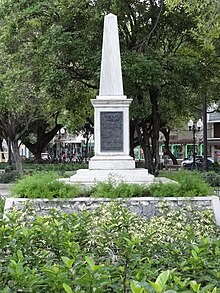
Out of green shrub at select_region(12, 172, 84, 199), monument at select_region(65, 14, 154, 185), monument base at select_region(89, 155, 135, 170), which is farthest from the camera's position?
monument base at select_region(89, 155, 135, 170)

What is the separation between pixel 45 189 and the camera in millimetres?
10883

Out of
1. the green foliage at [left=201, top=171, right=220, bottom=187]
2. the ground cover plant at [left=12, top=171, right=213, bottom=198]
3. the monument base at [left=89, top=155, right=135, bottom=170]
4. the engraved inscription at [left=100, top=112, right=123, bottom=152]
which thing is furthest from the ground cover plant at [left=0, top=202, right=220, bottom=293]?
the green foliage at [left=201, top=171, right=220, bottom=187]

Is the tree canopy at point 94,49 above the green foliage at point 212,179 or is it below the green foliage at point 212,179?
above

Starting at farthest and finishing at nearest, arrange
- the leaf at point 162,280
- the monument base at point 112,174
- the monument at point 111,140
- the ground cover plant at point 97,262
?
the monument at point 111,140 → the monument base at point 112,174 → the ground cover plant at point 97,262 → the leaf at point 162,280

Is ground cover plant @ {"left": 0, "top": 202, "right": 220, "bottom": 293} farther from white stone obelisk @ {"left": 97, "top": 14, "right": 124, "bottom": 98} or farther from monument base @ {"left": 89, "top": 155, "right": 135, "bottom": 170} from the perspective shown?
white stone obelisk @ {"left": 97, "top": 14, "right": 124, "bottom": 98}

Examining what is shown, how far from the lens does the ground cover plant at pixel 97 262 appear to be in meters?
3.63

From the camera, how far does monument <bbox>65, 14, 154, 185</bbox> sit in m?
12.6

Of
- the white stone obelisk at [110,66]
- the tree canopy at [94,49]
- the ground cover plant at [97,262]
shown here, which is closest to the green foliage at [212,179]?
the tree canopy at [94,49]

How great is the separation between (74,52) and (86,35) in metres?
0.87

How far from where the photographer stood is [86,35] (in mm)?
19078

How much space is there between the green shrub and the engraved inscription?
2241 millimetres

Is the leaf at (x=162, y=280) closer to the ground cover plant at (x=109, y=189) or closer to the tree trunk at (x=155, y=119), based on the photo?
the ground cover plant at (x=109, y=189)

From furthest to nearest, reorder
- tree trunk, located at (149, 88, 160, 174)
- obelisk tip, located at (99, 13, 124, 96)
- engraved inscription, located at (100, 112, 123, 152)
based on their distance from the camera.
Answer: tree trunk, located at (149, 88, 160, 174) → obelisk tip, located at (99, 13, 124, 96) → engraved inscription, located at (100, 112, 123, 152)

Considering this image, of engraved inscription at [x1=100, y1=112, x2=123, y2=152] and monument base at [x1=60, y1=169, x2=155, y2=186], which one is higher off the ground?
engraved inscription at [x1=100, y1=112, x2=123, y2=152]
